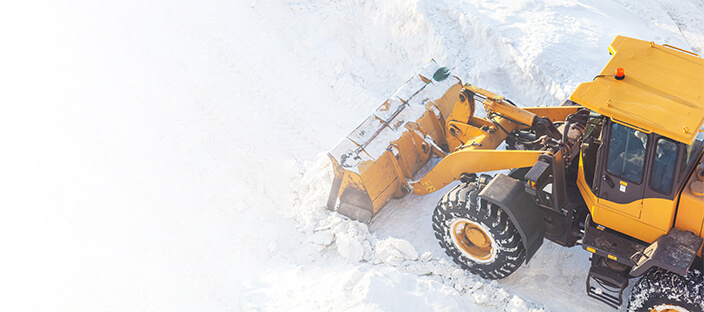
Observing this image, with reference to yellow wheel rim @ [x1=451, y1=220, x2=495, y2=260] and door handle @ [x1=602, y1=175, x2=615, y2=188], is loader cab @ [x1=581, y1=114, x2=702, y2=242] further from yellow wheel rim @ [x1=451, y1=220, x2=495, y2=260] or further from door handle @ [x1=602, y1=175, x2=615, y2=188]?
yellow wheel rim @ [x1=451, y1=220, x2=495, y2=260]

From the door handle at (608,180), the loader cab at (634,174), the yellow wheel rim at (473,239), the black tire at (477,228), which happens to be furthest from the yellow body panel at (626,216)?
the yellow wheel rim at (473,239)

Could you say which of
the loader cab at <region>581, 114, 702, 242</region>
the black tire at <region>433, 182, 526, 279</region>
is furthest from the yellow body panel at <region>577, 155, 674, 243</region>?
the black tire at <region>433, 182, 526, 279</region>

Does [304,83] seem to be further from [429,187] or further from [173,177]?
[429,187]

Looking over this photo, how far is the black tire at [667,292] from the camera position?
186 inches

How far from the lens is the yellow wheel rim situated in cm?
586

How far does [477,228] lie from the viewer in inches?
231

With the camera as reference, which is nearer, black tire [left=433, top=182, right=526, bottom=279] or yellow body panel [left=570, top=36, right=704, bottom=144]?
yellow body panel [left=570, top=36, right=704, bottom=144]

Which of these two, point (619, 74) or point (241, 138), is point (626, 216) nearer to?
point (619, 74)

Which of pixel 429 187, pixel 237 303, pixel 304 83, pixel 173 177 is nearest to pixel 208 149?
pixel 173 177

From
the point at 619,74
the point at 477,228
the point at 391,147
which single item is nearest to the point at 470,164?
the point at 477,228

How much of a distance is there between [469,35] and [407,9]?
116 centimetres

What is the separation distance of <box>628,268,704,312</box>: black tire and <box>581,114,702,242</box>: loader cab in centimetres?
35

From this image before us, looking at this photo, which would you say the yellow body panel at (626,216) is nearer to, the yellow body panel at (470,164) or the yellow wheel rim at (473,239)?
the yellow body panel at (470,164)

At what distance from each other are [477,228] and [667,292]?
68.1 inches
